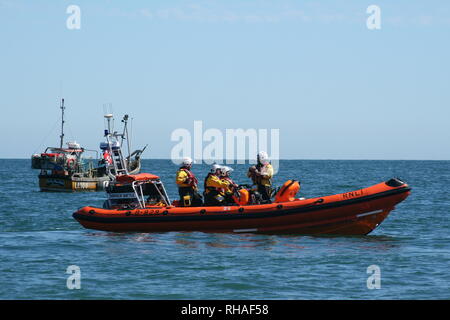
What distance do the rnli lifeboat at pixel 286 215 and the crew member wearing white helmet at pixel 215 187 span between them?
357 millimetres

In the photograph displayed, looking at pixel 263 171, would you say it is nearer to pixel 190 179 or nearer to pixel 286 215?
pixel 286 215

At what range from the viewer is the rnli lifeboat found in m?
16.1

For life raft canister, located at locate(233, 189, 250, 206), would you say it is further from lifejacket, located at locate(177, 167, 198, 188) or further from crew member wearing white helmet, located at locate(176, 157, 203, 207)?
lifejacket, located at locate(177, 167, 198, 188)

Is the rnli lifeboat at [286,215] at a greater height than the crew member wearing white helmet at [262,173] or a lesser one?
lesser

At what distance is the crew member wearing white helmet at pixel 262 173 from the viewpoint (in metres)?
16.8

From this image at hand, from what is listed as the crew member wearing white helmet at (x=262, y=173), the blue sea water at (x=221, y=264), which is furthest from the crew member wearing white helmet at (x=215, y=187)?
A: the blue sea water at (x=221, y=264)

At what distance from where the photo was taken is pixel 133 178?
57.4 feet

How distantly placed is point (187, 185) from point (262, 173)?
6.12 feet

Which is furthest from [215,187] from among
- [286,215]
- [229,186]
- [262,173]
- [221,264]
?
[221,264]

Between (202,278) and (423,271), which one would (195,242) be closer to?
(202,278)

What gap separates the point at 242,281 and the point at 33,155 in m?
33.9

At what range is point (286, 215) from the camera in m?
16.3

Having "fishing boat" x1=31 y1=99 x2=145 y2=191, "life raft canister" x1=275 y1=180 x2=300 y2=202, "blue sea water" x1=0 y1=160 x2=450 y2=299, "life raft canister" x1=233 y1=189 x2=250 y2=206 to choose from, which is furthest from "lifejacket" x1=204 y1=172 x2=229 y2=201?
"fishing boat" x1=31 y1=99 x2=145 y2=191

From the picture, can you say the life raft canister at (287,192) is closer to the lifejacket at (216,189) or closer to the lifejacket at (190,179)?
the lifejacket at (216,189)
